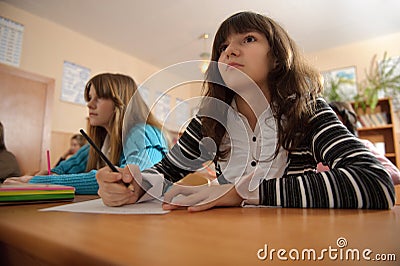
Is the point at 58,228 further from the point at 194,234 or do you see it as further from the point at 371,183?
the point at 371,183

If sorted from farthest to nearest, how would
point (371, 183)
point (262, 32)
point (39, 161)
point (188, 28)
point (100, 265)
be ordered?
point (188, 28)
point (39, 161)
point (262, 32)
point (371, 183)
point (100, 265)

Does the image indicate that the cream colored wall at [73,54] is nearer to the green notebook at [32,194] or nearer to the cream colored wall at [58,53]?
the cream colored wall at [58,53]

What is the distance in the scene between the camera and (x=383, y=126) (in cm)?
290

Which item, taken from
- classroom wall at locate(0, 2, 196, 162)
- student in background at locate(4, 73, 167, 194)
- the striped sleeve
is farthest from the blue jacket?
classroom wall at locate(0, 2, 196, 162)

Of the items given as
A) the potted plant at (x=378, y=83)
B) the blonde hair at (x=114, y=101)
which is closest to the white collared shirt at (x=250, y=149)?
the blonde hair at (x=114, y=101)

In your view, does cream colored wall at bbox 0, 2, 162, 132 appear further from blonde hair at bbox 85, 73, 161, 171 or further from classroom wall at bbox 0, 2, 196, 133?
blonde hair at bbox 85, 73, 161, 171

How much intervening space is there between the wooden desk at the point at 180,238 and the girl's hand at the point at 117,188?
0.16 meters

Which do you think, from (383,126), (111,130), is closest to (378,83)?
(383,126)

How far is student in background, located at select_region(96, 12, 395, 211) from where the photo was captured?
1.53ft

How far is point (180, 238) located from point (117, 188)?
1.02 feet

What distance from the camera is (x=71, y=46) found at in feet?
10.4

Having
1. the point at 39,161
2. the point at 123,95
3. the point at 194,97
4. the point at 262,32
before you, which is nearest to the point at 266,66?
the point at 262,32

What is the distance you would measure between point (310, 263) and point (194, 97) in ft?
1.30

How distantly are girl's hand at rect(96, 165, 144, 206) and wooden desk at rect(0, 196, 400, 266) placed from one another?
158 millimetres
